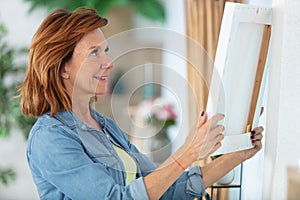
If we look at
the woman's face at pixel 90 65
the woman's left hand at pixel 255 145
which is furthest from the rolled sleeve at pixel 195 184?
the woman's face at pixel 90 65

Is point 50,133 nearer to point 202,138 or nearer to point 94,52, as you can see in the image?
point 94,52

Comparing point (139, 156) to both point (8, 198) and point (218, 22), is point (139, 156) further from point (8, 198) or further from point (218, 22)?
point (8, 198)

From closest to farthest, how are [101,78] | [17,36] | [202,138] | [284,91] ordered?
[202,138] → [101,78] → [284,91] → [17,36]

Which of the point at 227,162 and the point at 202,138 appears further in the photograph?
the point at 227,162

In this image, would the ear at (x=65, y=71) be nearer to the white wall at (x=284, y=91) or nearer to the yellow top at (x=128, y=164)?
the yellow top at (x=128, y=164)

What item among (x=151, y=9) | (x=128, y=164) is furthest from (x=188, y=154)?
(x=151, y=9)

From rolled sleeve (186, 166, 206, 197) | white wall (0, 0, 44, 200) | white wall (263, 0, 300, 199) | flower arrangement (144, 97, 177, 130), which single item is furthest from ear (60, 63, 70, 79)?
white wall (0, 0, 44, 200)

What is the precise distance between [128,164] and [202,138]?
0.29 meters

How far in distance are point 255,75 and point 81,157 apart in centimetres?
51

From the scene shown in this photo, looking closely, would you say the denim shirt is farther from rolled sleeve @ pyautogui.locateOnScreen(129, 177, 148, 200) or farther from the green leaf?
the green leaf

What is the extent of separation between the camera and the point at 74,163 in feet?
4.17

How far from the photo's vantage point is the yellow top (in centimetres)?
143

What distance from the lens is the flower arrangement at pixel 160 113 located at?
1.33 metres

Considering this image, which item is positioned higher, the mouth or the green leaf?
the green leaf
